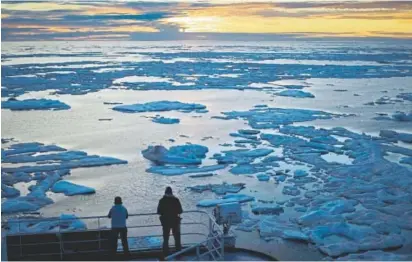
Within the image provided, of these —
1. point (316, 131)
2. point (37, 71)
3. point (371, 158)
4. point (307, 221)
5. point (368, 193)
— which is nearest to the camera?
point (307, 221)

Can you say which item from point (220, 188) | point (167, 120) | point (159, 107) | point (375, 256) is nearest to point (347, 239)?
point (375, 256)

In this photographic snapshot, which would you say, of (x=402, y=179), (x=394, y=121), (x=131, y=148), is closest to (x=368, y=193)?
(x=402, y=179)

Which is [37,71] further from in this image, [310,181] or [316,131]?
[310,181]

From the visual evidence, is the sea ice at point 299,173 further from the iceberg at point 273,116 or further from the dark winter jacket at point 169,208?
the dark winter jacket at point 169,208

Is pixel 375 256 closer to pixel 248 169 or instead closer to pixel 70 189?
pixel 248 169

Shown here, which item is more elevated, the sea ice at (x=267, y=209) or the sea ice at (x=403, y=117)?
the sea ice at (x=403, y=117)

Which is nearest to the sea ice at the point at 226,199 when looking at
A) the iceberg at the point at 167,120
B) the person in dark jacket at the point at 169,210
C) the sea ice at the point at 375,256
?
the sea ice at the point at 375,256
